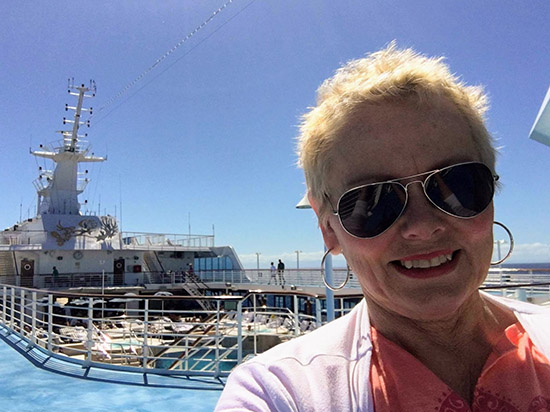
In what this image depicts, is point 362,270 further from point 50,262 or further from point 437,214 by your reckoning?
point 50,262

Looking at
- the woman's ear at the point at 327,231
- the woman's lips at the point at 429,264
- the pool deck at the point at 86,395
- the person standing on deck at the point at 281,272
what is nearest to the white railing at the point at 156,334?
the pool deck at the point at 86,395

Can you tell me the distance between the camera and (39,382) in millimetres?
4770

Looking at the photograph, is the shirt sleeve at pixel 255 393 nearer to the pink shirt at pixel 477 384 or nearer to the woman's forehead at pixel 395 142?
the pink shirt at pixel 477 384

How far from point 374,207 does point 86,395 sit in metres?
4.47

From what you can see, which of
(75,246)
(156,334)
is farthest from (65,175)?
(156,334)

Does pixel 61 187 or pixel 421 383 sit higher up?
pixel 61 187

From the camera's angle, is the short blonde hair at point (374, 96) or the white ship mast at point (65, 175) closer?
the short blonde hair at point (374, 96)

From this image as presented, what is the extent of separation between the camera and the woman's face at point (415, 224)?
847 millimetres

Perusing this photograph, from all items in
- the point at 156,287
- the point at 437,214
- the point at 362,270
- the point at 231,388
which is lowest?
the point at 156,287

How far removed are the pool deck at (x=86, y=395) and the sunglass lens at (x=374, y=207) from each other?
3597mm

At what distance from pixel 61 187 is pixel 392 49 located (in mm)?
26866

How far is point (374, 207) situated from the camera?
88 cm

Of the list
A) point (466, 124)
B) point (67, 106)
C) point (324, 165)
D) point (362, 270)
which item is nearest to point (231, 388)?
point (362, 270)

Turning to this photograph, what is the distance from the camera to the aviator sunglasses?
869 millimetres
